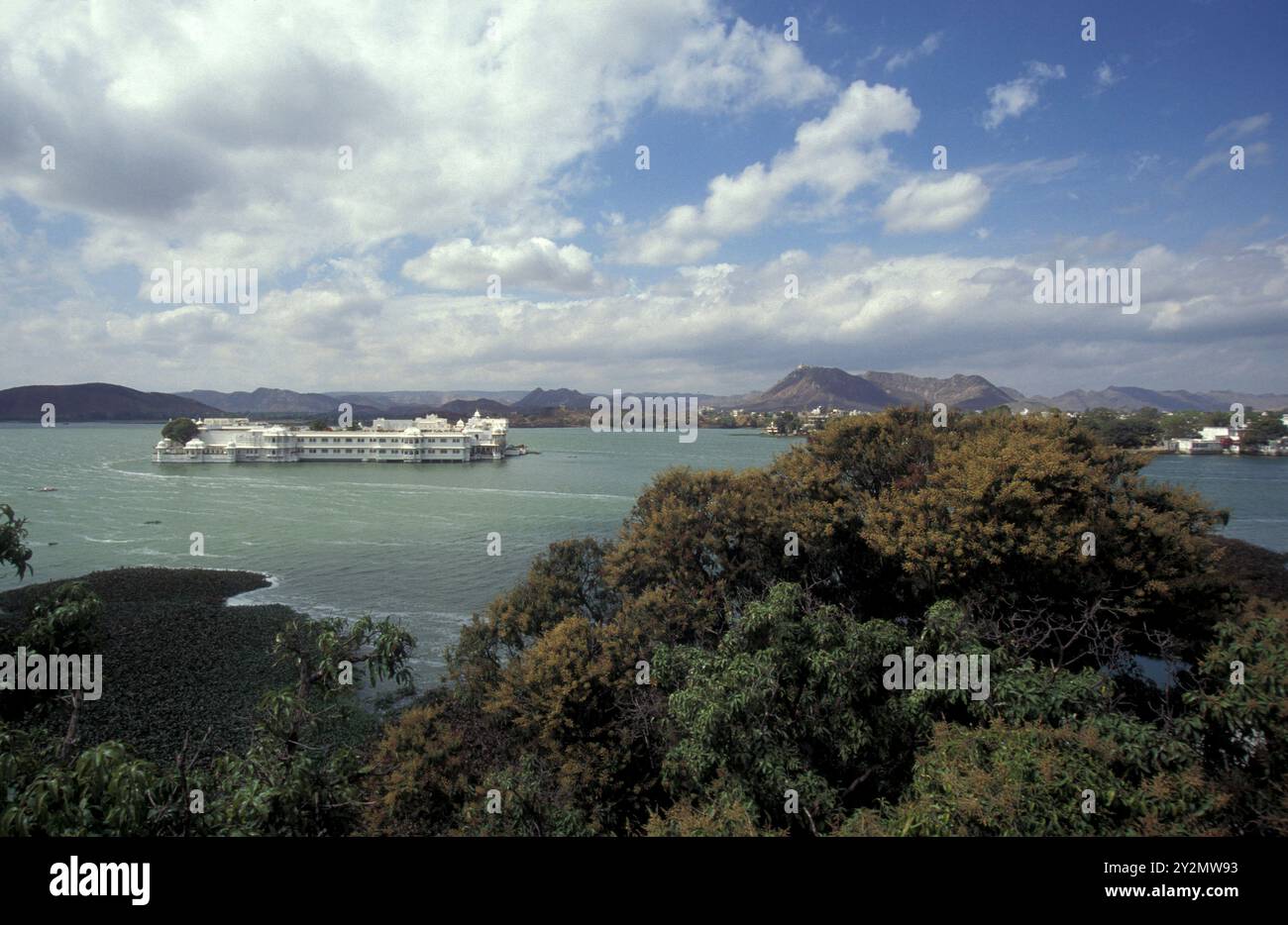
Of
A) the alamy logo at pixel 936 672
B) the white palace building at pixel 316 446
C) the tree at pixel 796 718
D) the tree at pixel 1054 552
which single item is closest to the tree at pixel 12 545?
the tree at pixel 796 718

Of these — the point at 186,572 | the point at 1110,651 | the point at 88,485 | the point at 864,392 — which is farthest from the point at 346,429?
the point at 1110,651

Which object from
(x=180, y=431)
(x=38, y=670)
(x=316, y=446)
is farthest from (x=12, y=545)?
(x=180, y=431)

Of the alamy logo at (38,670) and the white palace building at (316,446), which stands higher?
the white palace building at (316,446)
